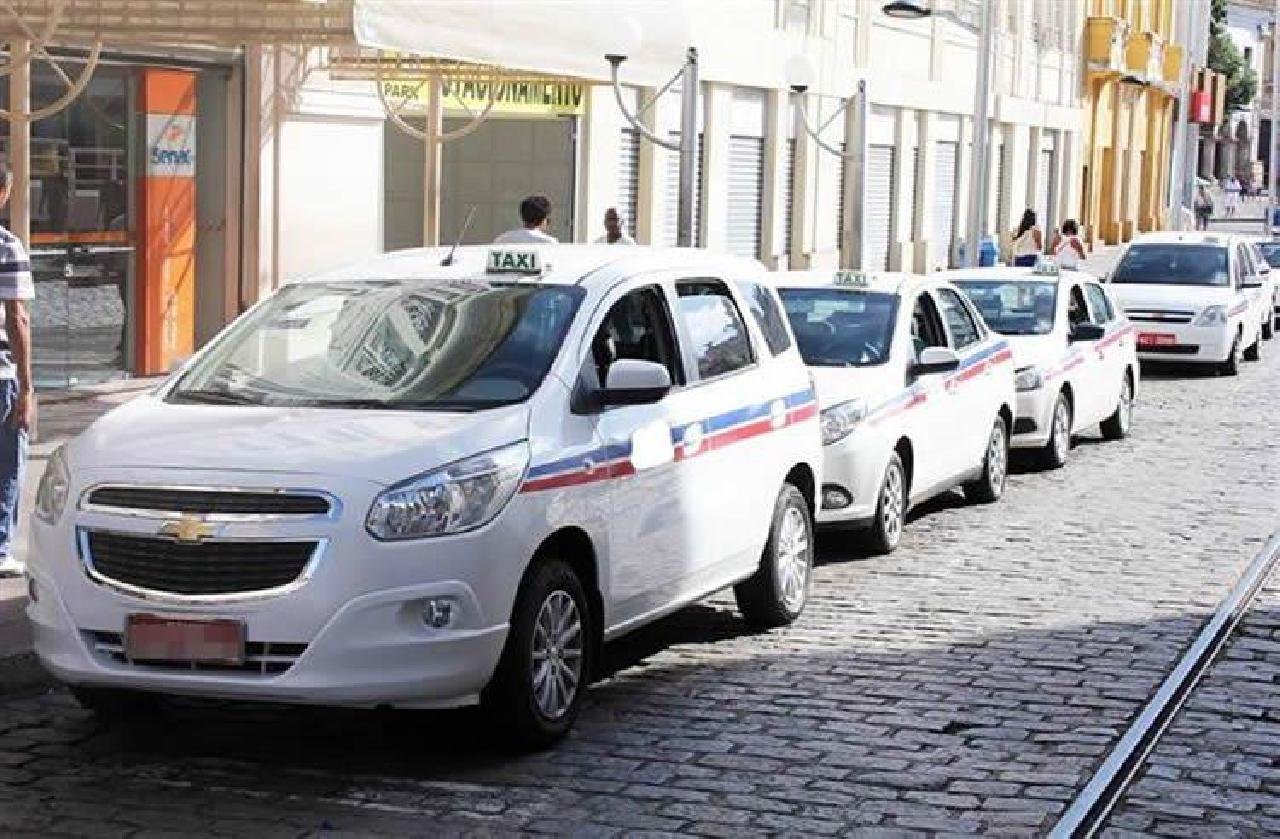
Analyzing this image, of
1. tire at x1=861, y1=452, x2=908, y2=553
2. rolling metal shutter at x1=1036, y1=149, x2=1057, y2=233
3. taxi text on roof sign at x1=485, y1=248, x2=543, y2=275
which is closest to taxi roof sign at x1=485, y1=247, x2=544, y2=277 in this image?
taxi text on roof sign at x1=485, y1=248, x2=543, y2=275

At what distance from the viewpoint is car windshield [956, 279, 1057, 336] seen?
1728cm

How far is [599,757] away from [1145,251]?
20.2 meters

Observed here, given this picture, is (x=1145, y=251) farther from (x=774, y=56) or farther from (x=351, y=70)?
(x=351, y=70)

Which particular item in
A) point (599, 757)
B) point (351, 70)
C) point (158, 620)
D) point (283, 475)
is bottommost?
point (599, 757)

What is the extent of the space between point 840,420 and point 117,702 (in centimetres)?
495

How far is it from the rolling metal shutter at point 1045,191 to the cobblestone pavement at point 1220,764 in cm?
4259

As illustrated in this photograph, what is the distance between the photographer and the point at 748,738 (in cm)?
803

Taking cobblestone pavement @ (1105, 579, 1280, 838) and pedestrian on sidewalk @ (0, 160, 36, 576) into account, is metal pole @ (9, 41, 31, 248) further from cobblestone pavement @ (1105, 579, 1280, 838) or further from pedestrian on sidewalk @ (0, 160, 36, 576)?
cobblestone pavement @ (1105, 579, 1280, 838)

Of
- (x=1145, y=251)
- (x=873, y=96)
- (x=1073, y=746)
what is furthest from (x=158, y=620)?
(x=873, y=96)

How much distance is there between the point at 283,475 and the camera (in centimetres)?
720

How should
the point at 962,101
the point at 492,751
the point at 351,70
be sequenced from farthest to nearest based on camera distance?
the point at 962,101 < the point at 351,70 < the point at 492,751

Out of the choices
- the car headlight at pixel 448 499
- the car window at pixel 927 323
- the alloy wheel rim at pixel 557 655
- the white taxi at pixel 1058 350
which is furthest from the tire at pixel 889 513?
the car headlight at pixel 448 499

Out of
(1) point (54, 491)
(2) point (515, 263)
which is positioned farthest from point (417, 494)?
(2) point (515, 263)

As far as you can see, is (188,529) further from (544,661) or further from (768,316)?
(768,316)
